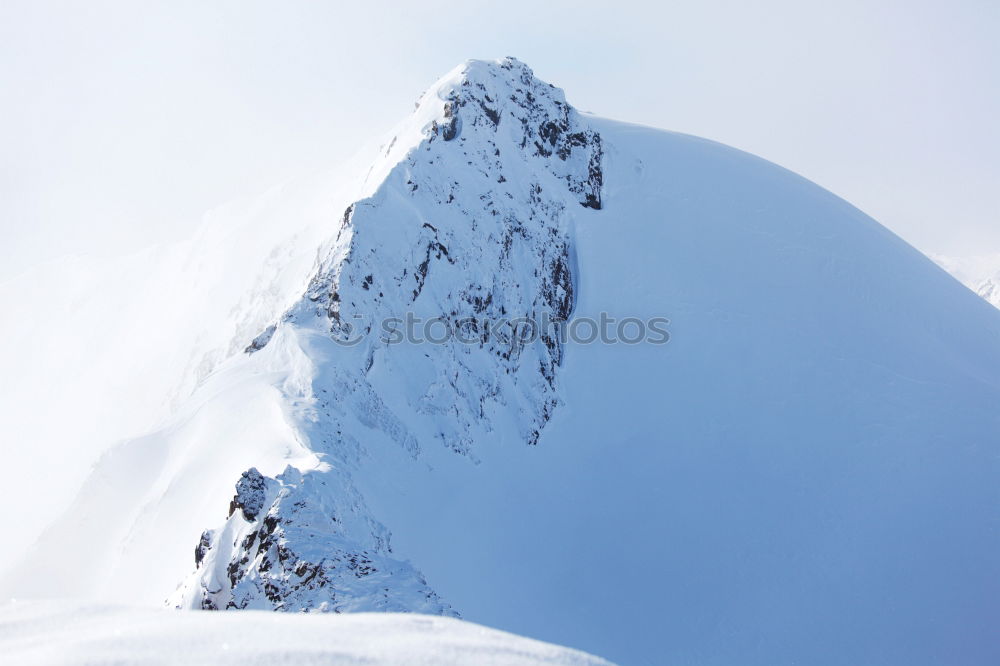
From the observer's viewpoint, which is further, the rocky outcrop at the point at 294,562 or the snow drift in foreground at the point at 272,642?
the rocky outcrop at the point at 294,562

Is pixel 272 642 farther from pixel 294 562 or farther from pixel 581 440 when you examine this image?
pixel 581 440

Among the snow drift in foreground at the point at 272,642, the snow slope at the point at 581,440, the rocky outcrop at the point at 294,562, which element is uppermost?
the snow slope at the point at 581,440

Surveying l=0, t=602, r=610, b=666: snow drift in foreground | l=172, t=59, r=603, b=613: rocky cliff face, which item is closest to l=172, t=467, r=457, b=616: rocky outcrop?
l=172, t=59, r=603, b=613: rocky cliff face

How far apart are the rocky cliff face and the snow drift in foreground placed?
284 inches

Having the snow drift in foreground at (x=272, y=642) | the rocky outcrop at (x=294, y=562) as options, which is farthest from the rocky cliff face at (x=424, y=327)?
the snow drift in foreground at (x=272, y=642)

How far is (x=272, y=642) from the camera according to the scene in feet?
18.3

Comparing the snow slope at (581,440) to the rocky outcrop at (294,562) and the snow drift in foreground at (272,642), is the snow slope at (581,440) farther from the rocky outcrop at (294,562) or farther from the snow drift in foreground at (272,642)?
the snow drift in foreground at (272,642)

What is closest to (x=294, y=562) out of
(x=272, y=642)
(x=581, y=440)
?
(x=272, y=642)

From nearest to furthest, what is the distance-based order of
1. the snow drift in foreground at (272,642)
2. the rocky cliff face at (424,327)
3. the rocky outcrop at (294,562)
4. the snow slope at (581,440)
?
the snow drift in foreground at (272,642)
the rocky outcrop at (294,562)
the rocky cliff face at (424,327)
the snow slope at (581,440)

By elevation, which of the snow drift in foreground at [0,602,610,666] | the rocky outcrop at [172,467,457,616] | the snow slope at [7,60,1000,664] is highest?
the snow slope at [7,60,1000,664]

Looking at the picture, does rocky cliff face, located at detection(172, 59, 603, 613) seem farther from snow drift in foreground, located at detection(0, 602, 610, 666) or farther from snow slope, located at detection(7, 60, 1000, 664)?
snow drift in foreground, located at detection(0, 602, 610, 666)

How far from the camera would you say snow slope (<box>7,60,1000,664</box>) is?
1917cm

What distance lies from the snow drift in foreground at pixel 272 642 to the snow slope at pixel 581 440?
23.7 feet

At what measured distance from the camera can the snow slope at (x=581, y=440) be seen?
19.2 metres
